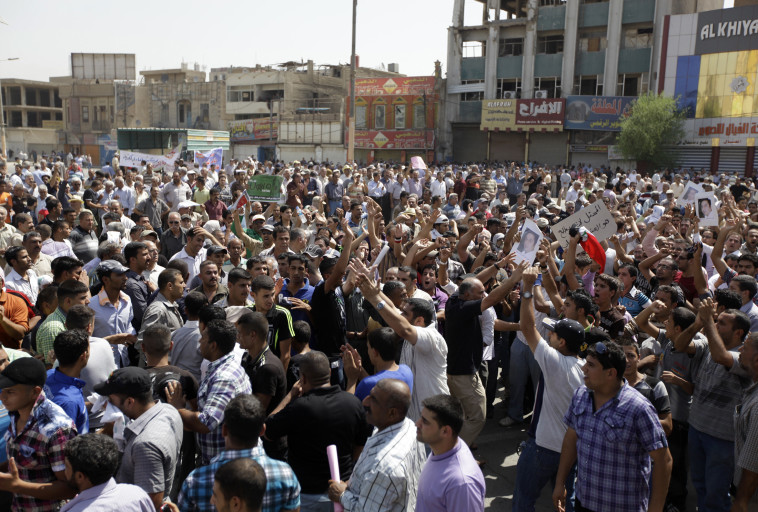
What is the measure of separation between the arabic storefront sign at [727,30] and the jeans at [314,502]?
1553 inches

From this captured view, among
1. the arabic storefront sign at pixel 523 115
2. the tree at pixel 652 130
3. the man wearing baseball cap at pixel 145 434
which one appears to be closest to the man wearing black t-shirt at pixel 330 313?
the man wearing baseball cap at pixel 145 434

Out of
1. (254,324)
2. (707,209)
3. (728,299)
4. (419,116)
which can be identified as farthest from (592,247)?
(419,116)

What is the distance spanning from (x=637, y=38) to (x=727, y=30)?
6.35 meters

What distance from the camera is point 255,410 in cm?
313

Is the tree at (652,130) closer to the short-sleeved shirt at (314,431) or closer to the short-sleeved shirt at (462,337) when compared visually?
the short-sleeved shirt at (462,337)

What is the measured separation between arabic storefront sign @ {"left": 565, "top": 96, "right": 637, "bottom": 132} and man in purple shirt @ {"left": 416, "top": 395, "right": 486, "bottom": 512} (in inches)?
1584

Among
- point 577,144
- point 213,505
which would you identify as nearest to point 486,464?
point 213,505

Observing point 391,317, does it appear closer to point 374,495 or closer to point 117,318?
point 374,495

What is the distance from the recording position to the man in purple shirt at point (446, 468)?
3.04 meters

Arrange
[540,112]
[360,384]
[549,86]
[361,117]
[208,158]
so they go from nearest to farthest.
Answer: [360,384], [208,158], [540,112], [549,86], [361,117]

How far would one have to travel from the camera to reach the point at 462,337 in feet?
17.6

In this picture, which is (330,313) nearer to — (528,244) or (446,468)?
(528,244)

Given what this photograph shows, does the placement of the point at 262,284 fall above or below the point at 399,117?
below

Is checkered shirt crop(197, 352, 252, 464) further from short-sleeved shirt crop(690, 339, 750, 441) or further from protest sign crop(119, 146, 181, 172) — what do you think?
protest sign crop(119, 146, 181, 172)
